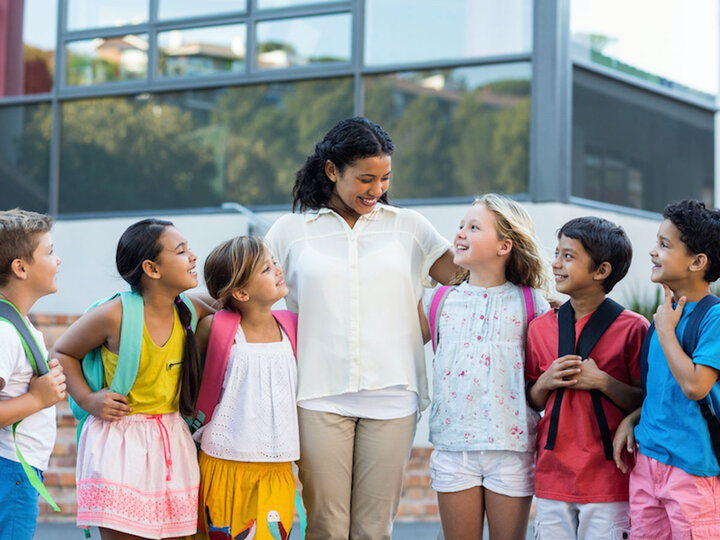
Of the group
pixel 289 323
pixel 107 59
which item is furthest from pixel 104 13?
pixel 289 323

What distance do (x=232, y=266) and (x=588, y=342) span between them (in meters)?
1.26

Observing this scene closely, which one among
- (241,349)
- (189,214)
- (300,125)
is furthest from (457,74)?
(241,349)

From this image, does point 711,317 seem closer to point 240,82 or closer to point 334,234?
point 334,234

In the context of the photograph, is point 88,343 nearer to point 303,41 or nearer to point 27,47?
point 303,41

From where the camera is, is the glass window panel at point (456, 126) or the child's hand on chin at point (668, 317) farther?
the glass window panel at point (456, 126)

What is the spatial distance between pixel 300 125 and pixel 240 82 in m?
0.55

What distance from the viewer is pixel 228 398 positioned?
3141 millimetres

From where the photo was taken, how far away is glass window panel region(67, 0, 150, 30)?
7121 mm

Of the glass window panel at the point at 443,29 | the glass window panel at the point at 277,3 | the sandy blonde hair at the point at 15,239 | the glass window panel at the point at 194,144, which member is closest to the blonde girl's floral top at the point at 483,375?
the sandy blonde hair at the point at 15,239

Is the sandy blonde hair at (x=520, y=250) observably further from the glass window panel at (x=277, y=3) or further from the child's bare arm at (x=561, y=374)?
the glass window panel at (x=277, y=3)

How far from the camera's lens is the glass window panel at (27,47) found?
742 cm

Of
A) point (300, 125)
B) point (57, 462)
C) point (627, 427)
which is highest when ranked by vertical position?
point (300, 125)

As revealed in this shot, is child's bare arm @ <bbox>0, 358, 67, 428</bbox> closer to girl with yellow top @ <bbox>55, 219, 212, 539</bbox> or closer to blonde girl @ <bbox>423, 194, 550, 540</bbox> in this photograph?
girl with yellow top @ <bbox>55, 219, 212, 539</bbox>

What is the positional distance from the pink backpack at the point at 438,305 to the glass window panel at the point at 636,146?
2.90m
